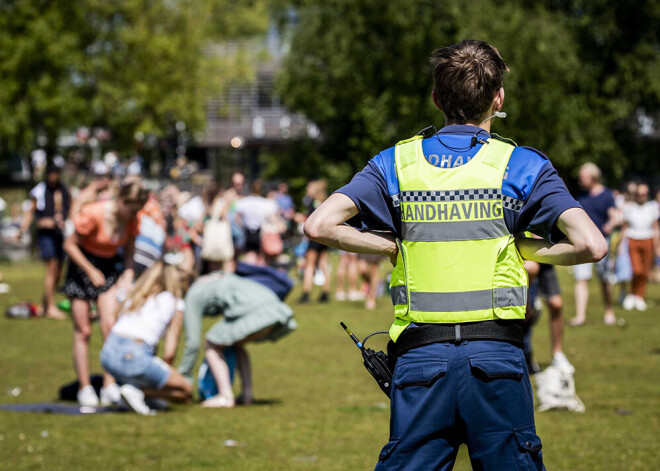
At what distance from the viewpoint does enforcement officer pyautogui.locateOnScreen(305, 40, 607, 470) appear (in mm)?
3320

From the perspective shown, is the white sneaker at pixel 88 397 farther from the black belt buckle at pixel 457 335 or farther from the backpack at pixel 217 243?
the black belt buckle at pixel 457 335

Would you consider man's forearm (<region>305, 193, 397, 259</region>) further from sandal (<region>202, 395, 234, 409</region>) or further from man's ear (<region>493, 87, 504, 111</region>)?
sandal (<region>202, 395, 234, 409</region>)

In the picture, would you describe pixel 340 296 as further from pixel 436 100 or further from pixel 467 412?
pixel 467 412

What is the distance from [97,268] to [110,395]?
111 centimetres

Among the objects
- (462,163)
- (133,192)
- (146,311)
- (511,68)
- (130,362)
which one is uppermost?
(511,68)

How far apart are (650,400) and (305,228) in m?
6.41

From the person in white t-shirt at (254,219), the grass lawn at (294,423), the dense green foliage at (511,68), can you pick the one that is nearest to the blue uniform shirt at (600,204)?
the grass lawn at (294,423)

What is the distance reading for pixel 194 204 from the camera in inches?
755

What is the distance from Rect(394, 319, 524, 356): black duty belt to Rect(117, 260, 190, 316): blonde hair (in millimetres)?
5423

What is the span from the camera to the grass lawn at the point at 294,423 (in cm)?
683

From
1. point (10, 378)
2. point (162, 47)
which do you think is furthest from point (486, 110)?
point (162, 47)

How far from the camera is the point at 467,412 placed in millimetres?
3316

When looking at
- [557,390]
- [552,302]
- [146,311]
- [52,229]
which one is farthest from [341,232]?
[52,229]

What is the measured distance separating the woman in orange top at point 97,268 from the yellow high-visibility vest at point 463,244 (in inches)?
228
